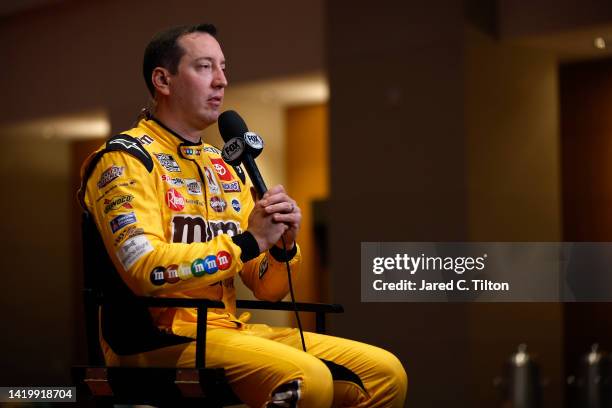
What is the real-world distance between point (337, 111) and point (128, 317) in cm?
323

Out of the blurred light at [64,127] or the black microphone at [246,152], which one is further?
the blurred light at [64,127]

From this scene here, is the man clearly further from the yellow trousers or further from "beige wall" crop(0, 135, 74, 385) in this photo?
"beige wall" crop(0, 135, 74, 385)

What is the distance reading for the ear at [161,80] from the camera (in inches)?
98.0

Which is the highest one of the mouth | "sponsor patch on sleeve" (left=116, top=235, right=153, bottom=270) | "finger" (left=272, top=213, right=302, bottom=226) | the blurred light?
the blurred light

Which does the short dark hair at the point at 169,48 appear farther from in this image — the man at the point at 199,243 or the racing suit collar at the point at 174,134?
the racing suit collar at the point at 174,134

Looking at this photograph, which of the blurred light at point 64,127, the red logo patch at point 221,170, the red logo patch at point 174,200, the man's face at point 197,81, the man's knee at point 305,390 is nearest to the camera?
the man's knee at point 305,390

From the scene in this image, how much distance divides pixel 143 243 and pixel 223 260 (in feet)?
0.61

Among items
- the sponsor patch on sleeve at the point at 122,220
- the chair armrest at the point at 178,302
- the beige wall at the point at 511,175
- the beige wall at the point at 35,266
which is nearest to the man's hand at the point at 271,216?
the chair armrest at the point at 178,302

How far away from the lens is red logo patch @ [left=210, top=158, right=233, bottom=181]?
2574 mm

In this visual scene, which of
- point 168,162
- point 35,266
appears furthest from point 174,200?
point 35,266

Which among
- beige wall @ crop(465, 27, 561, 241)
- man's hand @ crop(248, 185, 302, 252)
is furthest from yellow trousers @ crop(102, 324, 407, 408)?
beige wall @ crop(465, 27, 561, 241)

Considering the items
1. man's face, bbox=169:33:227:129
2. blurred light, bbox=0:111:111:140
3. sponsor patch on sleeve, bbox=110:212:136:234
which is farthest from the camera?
blurred light, bbox=0:111:111:140

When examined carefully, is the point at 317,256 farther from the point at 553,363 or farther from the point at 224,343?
the point at 224,343

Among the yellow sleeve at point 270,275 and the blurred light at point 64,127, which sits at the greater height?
the blurred light at point 64,127
